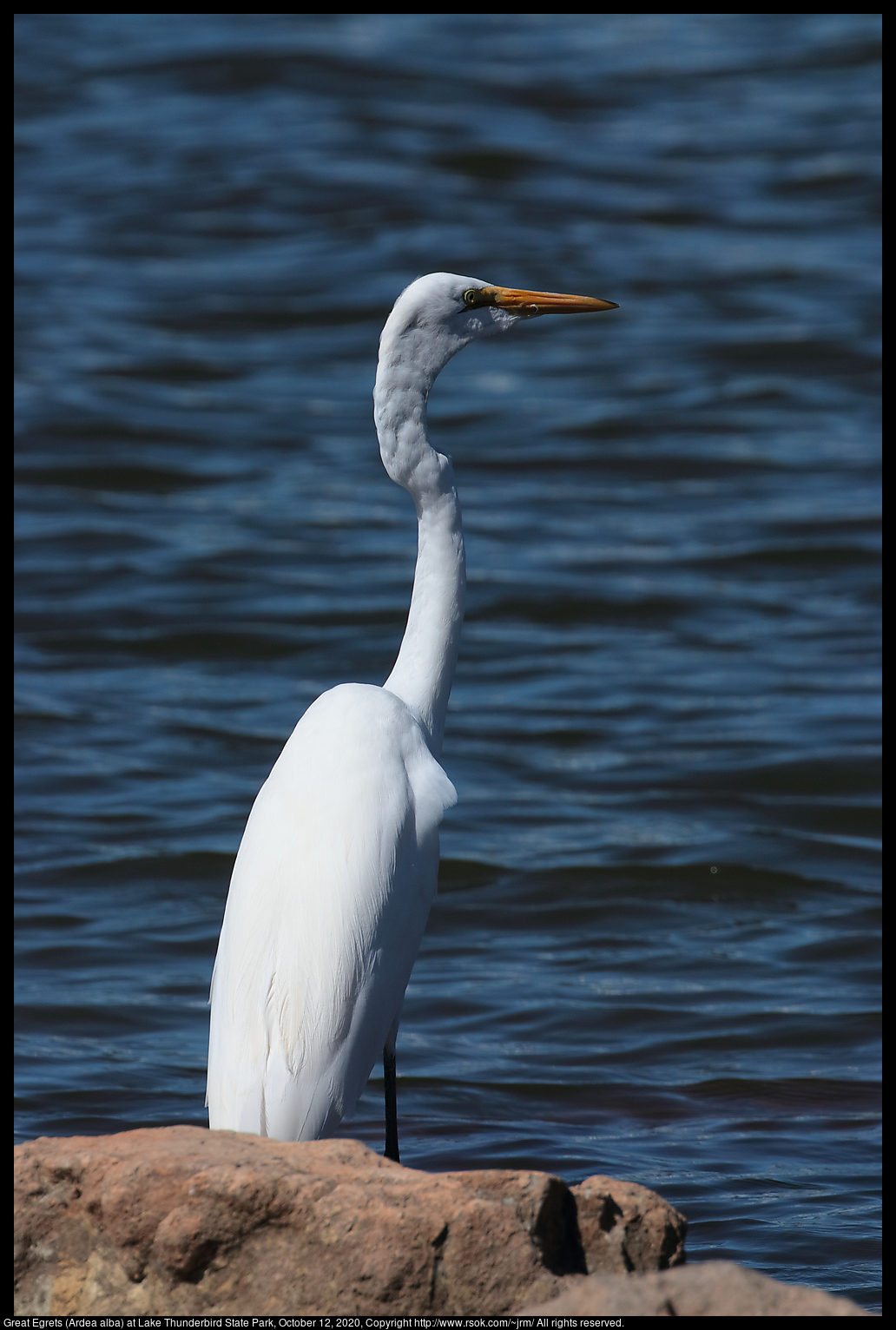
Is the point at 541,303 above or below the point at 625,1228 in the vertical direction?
above

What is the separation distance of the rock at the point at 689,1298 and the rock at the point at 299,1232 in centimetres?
19

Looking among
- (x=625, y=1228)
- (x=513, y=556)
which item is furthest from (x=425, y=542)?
(x=513, y=556)

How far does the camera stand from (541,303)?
418 centimetres

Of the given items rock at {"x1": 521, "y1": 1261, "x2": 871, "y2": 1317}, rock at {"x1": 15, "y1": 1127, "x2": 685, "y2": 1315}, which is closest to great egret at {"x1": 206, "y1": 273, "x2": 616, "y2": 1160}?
rock at {"x1": 15, "y1": 1127, "x2": 685, "y2": 1315}

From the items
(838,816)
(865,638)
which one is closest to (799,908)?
(838,816)

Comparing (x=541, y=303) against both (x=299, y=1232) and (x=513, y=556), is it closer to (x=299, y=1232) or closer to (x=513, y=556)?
(x=299, y=1232)

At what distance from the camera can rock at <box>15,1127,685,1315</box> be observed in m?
2.35

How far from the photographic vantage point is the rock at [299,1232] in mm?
2348

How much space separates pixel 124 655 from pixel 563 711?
8.02 feet

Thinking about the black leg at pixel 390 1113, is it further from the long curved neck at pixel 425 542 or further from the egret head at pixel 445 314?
the egret head at pixel 445 314

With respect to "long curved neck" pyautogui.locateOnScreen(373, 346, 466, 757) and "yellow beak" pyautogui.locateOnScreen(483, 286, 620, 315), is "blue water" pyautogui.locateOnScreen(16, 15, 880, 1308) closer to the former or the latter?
"long curved neck" pyautogui.locateOnScreen(373, 346, 466, 757)

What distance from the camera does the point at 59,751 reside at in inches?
313

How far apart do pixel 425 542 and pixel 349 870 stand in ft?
3.00

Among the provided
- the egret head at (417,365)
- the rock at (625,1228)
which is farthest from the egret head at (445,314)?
the rock at (625,1228)
